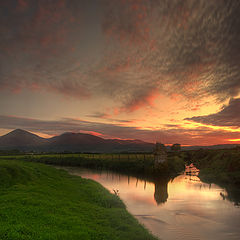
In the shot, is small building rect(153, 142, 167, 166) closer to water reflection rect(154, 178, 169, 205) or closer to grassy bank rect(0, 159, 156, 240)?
water reflection rect(154, 178, 169, 205)

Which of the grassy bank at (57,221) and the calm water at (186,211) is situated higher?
the grassy bank at (57,221)

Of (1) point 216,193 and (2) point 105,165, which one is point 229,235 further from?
(2) point 105,165

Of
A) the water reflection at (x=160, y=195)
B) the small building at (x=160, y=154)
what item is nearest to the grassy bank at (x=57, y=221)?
the water reflection at (x=160, y=195)

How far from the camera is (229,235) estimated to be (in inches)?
813

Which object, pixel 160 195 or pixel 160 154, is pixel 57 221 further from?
pixel 160 154

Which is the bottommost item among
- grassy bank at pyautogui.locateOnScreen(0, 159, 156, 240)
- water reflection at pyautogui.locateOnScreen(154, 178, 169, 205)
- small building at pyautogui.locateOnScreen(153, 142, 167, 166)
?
water reflection at pyautogui.locateOnScreen(154, 178, 169, 205)

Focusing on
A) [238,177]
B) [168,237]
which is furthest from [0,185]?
[238,177]

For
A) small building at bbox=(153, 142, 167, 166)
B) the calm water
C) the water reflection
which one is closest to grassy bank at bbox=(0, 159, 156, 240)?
the calm water

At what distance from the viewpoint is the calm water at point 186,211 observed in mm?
21208

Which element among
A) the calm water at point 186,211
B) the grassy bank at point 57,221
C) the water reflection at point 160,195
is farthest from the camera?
the water reflection at point 160,195

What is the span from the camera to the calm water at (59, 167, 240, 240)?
21.2m

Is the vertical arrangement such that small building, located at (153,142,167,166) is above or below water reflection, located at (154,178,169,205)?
above

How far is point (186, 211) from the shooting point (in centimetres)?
2827

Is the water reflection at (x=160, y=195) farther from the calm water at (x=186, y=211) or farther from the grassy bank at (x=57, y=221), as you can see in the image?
the grassy bank at (x=57, y=221)
